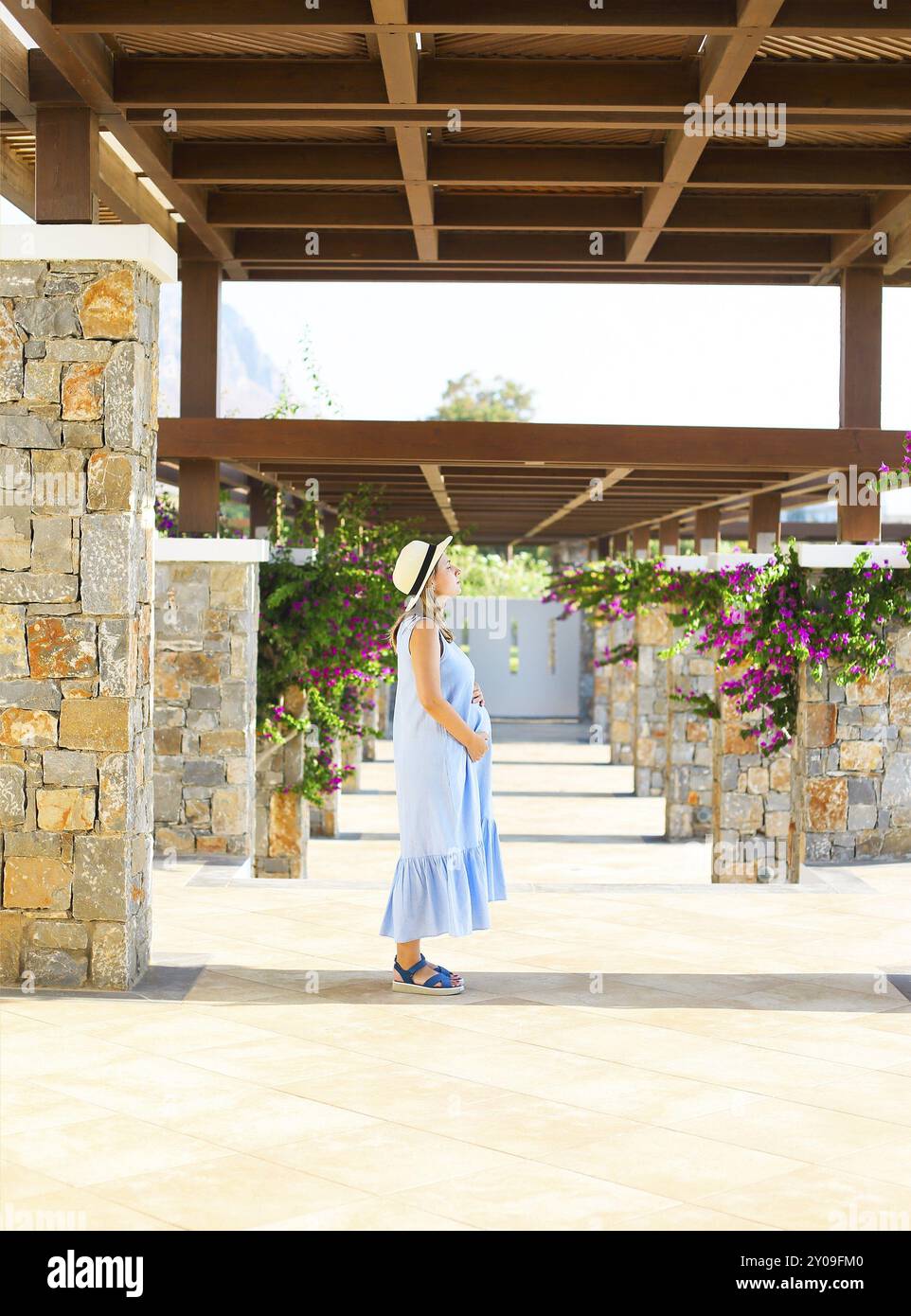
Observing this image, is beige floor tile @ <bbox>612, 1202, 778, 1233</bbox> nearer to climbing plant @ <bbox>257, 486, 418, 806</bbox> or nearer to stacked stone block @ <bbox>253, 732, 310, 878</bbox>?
climbing plant @ <bbox>257, 486, 418, 806</bbox>

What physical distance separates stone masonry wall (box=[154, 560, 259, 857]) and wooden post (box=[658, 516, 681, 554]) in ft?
31.6

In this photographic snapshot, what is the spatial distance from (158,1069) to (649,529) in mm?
16961

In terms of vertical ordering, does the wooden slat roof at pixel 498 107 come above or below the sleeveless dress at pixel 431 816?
above

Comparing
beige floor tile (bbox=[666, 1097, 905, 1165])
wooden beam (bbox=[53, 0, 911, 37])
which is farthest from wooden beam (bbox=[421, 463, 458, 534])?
beige floor tile (bbox=[666, 1097, 905, 1165])

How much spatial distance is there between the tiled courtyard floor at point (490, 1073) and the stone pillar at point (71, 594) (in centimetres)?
35

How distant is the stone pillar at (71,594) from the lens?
536cm

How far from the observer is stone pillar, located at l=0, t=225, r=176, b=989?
17.6ft

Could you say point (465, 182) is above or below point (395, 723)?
above

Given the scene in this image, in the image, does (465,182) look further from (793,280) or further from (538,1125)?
(538,1125)

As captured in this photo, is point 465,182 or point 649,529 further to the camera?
point 649,529

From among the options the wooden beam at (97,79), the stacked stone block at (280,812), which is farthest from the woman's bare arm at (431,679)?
the stacked stone block at (280,812)

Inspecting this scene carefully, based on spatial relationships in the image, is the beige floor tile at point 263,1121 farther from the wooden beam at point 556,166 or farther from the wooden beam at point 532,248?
the wooden beam at point 532,248
